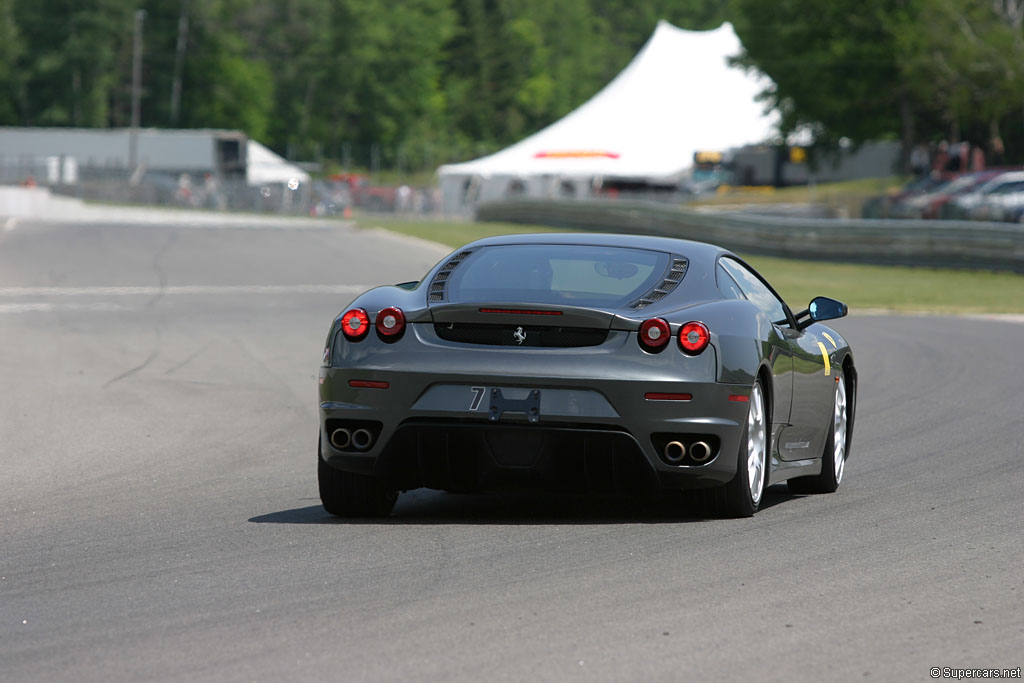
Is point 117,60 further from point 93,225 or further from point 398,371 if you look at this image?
point 398,371

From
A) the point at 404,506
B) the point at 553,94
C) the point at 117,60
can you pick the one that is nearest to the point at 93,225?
the point at 404,506

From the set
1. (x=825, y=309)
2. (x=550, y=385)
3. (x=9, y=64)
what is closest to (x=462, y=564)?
(x=550, y=385)

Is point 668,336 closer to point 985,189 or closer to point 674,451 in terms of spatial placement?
point 674,451

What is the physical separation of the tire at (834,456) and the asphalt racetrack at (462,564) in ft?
0.35

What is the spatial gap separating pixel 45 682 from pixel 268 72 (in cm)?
12322

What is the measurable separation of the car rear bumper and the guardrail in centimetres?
2573

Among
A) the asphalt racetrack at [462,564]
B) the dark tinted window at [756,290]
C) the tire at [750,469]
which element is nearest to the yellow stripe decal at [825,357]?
the dark tinted window at [756,290]

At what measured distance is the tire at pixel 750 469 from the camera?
7543 millimetres

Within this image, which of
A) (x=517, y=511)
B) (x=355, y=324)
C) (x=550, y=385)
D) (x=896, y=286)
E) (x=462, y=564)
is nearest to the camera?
(x=462, y=564)

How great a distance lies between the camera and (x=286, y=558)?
6766 mm

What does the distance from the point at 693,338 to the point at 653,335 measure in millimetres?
181

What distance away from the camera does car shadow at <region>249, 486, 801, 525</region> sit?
775 centimetres

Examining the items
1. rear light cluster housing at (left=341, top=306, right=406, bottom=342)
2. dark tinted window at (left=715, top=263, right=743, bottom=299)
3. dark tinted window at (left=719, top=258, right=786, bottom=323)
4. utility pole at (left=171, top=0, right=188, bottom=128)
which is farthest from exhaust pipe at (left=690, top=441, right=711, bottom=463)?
utility pole at (left=171, top=0, right=188, bottom=128)

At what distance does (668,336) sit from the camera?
7.25m
